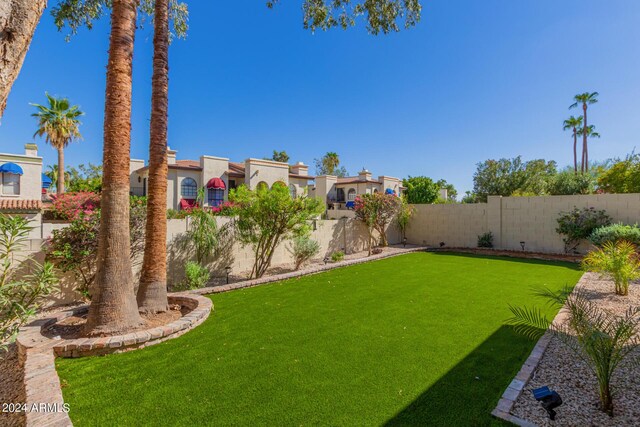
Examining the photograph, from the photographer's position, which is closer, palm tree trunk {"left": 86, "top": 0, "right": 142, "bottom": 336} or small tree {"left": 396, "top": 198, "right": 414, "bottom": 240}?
palm tree trunk {"left": 86, "top": 0, "right": 142, "bottom": 336}

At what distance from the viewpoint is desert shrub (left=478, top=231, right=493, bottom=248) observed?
14.5 metres

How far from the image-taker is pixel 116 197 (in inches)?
183

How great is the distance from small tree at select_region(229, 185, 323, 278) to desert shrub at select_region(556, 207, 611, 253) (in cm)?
1066

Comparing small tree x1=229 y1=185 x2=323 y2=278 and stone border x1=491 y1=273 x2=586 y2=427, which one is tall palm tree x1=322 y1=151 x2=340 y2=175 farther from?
stone border x1=491 y1=273 x2=586 y2=427

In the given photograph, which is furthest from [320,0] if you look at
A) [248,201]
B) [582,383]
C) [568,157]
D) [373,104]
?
[568,157]

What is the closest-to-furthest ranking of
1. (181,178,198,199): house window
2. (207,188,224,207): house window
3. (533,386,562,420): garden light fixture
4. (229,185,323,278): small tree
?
(533,386,562,420): garden light fixture → (229,185,323,278): small tree → (181,178,198,199): house window → (207,188,224,207): house window

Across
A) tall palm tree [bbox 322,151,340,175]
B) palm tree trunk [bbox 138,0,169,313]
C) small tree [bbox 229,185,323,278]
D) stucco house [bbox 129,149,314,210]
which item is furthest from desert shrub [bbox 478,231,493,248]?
tall palm tree [bbox 322,151,340,175]

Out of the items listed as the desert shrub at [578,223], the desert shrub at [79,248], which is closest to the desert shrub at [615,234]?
the desert shrub at [578,223]

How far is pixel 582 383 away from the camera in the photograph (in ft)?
11.0

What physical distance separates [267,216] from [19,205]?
17.3 meters

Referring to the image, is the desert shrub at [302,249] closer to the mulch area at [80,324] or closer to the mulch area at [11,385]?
the mulch area at [80,324]

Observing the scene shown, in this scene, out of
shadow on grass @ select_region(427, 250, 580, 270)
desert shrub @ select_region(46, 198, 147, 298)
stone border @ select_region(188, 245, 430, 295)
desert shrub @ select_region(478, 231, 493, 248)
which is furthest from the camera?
desert shrub @ select_region(478, 231, 493, 248)

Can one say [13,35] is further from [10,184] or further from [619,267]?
[10,184]

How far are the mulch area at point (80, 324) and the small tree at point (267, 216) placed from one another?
3.80 metres
